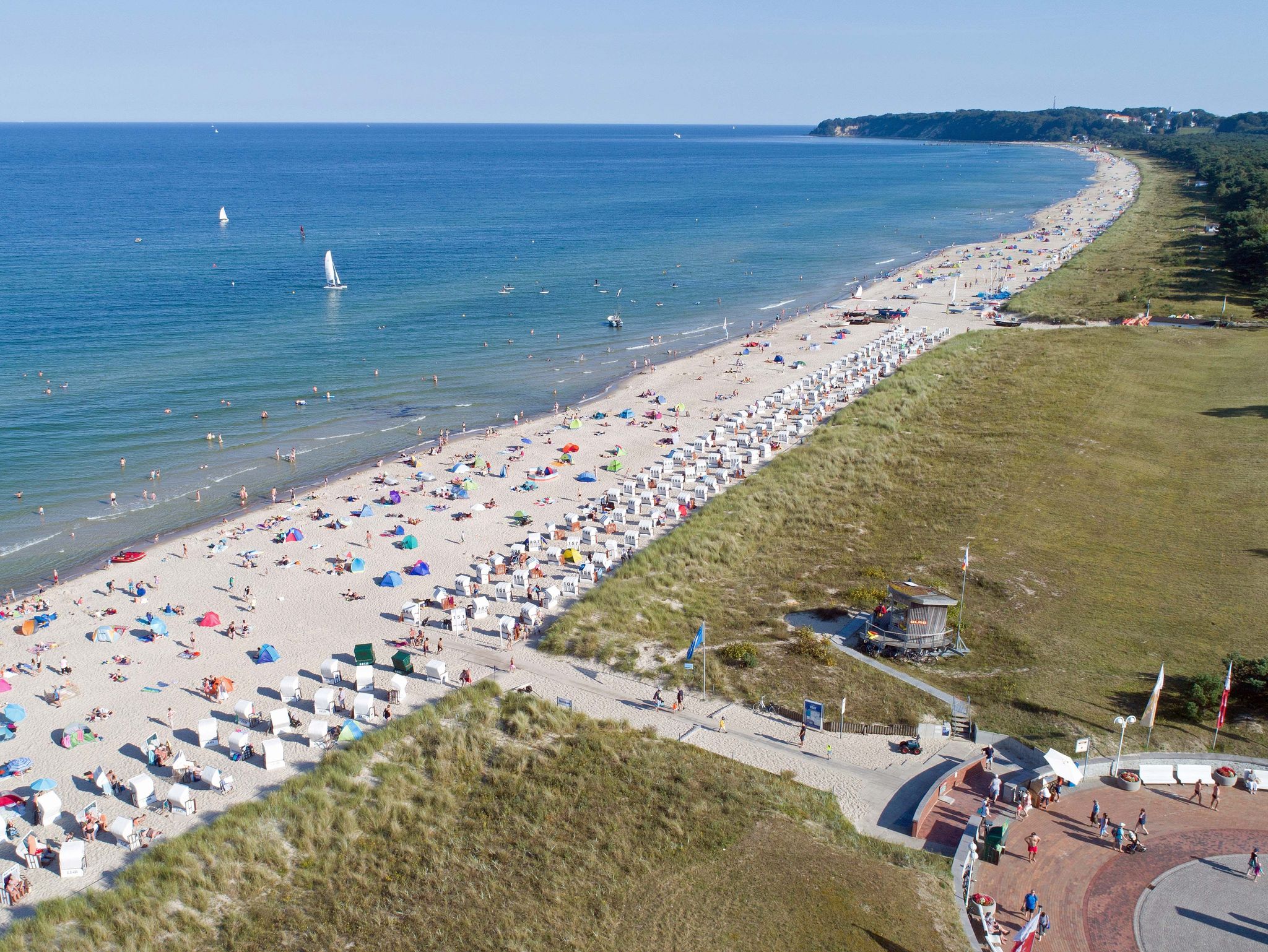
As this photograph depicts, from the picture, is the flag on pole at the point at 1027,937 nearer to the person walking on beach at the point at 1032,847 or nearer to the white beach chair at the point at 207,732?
the person walking on beach at the point at 1032,847

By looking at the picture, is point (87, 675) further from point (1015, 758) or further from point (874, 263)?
point (874, 263)

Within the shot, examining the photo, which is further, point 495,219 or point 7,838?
point 495,219

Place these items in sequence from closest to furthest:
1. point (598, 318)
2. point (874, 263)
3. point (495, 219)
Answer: point (598, 318) → point (874, 263) → point (495, 219)

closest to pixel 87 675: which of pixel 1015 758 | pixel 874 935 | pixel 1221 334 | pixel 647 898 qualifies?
pixel 647 898

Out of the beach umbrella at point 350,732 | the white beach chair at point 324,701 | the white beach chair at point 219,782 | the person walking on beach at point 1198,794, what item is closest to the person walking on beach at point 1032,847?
the person walking on beach at point 1198,794

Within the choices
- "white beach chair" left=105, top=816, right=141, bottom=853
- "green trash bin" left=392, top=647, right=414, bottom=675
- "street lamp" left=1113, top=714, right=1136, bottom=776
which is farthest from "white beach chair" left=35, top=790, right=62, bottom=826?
"street lamp" left=1113, top=714, right=1136, bottom=776

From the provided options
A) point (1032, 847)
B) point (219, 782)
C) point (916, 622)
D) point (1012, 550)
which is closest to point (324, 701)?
point (219, 782)

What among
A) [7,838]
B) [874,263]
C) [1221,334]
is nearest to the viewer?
[7,838]
